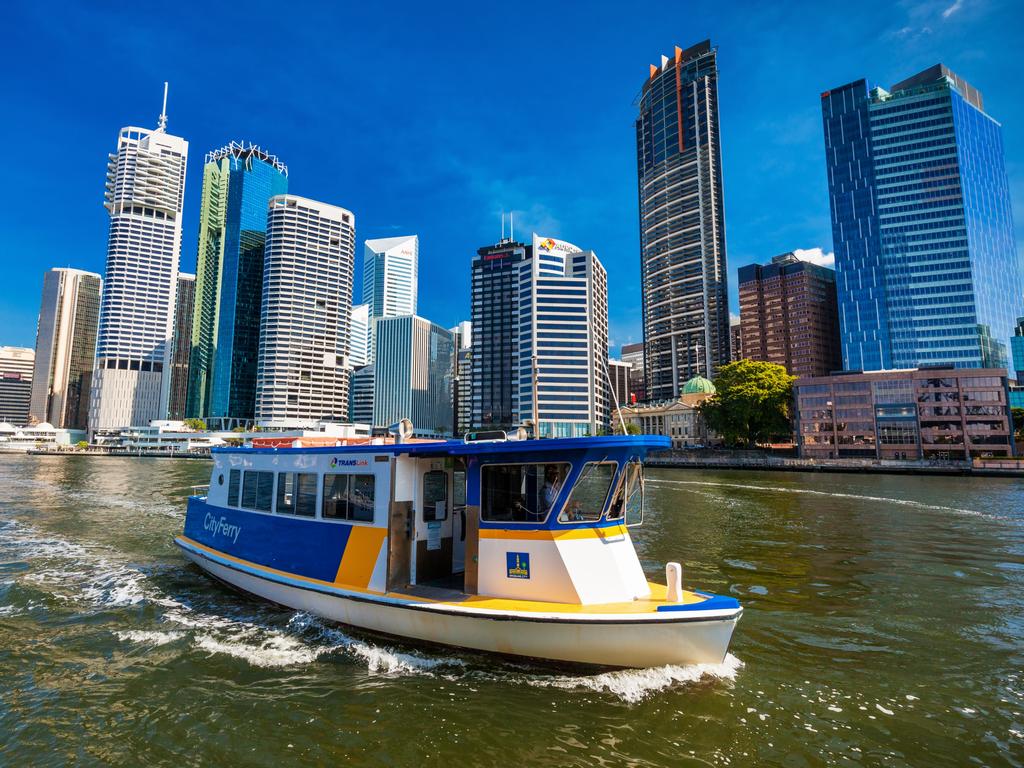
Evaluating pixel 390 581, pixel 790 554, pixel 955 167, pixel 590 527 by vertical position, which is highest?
pixel 955 167

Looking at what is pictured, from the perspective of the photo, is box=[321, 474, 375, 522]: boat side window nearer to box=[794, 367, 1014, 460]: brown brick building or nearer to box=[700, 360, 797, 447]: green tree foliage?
box=[700, 360, 797, 447]: green tree foliage

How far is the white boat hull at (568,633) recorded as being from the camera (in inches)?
295

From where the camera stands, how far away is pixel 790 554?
1755 centimetres

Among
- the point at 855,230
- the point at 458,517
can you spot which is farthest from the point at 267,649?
the point at 855,230

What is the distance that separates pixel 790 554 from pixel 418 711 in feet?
48.9

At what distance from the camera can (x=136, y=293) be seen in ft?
591

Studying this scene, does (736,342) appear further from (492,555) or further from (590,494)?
(492,555)

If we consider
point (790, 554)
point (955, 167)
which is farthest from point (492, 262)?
point (790, 554)

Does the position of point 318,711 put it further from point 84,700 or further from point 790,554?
point 790,554

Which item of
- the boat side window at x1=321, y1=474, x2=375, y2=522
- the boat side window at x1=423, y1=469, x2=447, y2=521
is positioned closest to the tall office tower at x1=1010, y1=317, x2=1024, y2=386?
the boat side window at x1=423, y1=469, x2=447, y2=521

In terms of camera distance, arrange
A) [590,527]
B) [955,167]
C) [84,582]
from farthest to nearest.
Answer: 1. [955,167]
2. [84,582]
3. [590,527]

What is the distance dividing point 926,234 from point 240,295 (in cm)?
20579

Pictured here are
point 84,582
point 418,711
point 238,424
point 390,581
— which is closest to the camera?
point 418,711

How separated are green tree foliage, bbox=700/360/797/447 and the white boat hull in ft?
277
